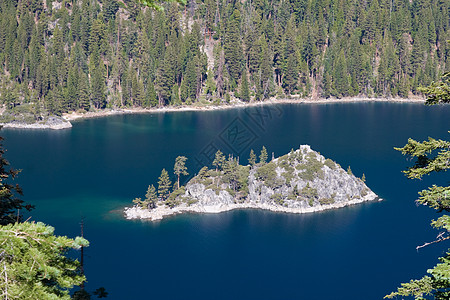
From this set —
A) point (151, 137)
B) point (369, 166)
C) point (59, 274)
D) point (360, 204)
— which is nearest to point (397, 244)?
point (360, 204)

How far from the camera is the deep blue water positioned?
6844 cm

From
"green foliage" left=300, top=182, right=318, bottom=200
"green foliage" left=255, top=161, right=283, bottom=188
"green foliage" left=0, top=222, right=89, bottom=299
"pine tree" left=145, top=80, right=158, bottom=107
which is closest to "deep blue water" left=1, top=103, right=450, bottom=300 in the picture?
"green foliage" left=300, top=182, right=318, bottom=200

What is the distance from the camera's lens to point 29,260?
1575 cm

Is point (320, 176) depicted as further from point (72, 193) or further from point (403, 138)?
point (403, 138)

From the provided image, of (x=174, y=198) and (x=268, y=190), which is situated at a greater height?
(x=268, y=190)

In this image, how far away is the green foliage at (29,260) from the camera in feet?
50.5

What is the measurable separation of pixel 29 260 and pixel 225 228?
69.2 meters

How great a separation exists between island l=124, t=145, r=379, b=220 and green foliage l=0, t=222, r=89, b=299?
7259 centimetres

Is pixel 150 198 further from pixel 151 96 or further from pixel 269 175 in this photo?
pixel 151 96

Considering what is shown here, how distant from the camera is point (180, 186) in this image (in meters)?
98.6

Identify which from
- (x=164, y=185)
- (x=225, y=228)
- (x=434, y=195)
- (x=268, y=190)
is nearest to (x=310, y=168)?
(x=268, y=190)

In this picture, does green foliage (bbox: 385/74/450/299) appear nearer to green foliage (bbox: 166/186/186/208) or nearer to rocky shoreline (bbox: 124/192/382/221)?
rocky shoreline (bbox: 124/192/382/221)

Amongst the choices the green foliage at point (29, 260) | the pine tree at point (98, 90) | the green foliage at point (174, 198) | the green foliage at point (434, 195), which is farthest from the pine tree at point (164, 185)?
the pine tree at point (98, 90)

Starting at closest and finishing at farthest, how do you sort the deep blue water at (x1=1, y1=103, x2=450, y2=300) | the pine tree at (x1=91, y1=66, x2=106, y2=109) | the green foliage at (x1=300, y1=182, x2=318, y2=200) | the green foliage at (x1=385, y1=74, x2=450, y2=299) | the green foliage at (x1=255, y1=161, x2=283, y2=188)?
the green foliage at (x1=385, y1=74, x2=450, y2=299) → the deep blue water at (x1=1, y1=103, x2=450, y2=300) → the green foliage at (x1=300, y1=182, x2=318, y2=200) → the green foliage at (x1=255, y1=161, x2=283, y2=188) → the pine tree at (x1=91, y1=66, x2=106, y2=109)
